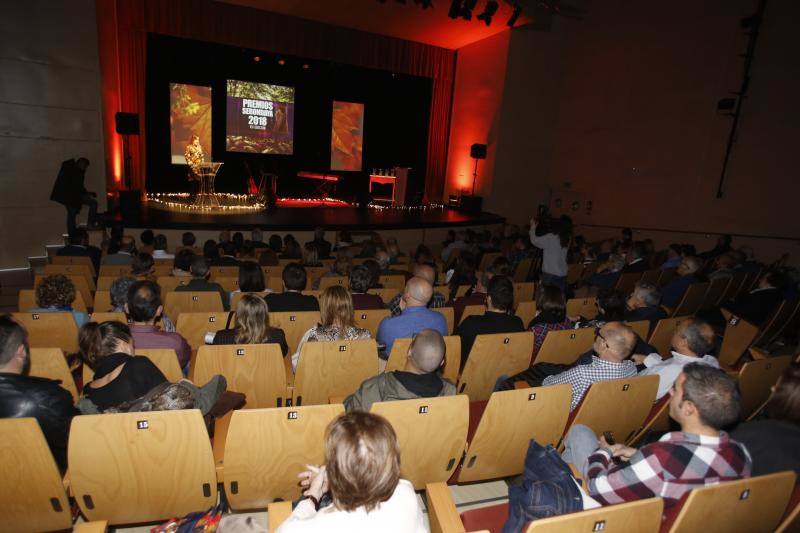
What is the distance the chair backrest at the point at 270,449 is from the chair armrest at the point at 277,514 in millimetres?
282

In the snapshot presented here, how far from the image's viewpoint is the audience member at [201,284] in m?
4.11

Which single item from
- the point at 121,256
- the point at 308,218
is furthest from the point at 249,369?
the point at 308,218

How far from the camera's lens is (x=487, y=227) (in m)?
12.7

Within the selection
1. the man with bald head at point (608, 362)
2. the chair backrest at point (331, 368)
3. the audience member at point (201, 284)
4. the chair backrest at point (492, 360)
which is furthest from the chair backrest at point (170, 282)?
the man with bald head at point (608, 362)

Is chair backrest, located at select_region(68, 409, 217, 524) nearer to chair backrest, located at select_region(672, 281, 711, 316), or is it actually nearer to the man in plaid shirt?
the man in plaid shirt

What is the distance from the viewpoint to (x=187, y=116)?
12.2m

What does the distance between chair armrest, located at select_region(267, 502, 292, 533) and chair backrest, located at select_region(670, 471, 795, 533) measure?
135cm

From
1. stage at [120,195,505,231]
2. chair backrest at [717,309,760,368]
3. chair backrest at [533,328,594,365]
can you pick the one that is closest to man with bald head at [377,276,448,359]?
chair backrest at [533,328,594,365]

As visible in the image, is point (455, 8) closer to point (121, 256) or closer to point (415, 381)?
point (121, 256)

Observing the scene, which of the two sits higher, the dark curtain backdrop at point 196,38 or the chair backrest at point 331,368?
the dark curtain backdrop at point 196,38

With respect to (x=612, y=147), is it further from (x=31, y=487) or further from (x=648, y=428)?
(x=31, y=487)

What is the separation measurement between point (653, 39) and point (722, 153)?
126 inches

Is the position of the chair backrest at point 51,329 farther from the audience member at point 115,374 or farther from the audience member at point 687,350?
the audience member at point 687,350

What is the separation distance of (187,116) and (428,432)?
1256 centimetres
